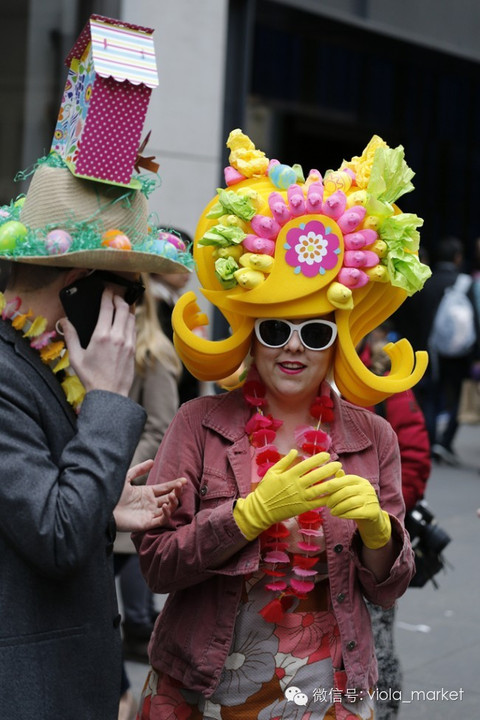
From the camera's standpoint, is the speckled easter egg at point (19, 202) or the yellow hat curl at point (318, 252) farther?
the yellow hat curl at point (318, 252)

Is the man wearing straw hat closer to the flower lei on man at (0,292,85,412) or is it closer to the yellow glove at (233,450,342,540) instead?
the flower lei on man at (0,292,85,412)

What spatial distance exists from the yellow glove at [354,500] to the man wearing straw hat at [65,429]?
53cm

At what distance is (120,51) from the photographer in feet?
8.62

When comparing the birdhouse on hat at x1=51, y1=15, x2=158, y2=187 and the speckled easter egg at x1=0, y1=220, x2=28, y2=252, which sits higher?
the birdhouse on hat at x1=51, y1=15, x2=158, y2=187

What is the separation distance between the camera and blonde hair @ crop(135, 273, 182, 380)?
5293 millimetres

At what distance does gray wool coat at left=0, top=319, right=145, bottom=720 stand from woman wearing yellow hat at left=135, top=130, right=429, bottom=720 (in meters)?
0.42

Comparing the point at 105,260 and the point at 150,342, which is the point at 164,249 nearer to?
the point at 105,260

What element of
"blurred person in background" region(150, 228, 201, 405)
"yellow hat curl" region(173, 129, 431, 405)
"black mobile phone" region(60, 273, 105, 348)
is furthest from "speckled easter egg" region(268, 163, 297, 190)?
"blurred person in background" region(150, 228, 201, 405)

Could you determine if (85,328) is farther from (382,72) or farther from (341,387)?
(382,72)

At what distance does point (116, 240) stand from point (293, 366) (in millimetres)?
689

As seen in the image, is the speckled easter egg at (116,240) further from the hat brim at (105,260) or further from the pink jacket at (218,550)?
the pink jacket at (218,550)

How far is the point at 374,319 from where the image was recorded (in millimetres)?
3137

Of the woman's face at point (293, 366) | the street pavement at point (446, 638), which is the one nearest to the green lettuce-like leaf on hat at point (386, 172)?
the woman's face at point (293, 366)

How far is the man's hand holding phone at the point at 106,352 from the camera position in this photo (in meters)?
2.45
